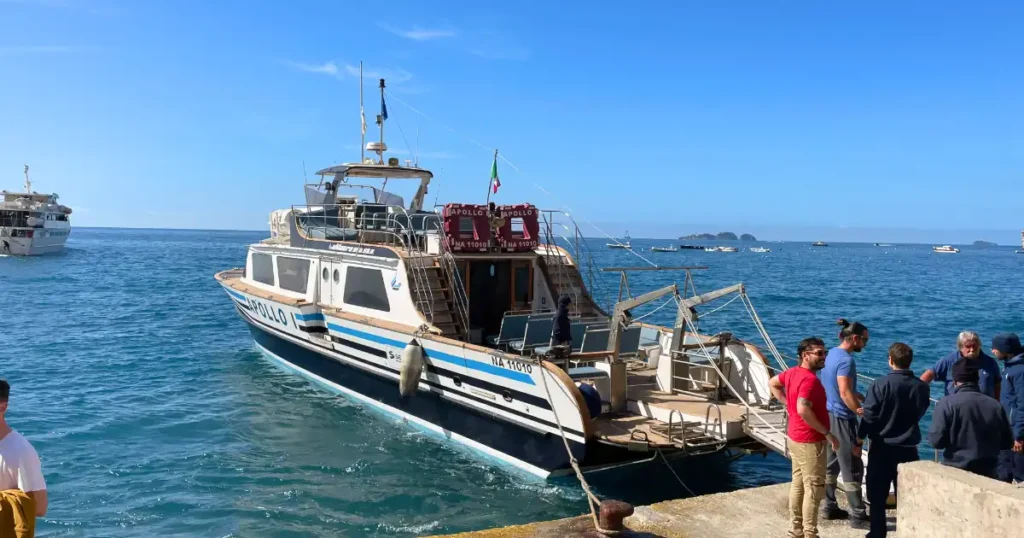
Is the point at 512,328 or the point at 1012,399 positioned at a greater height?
the point at 1012,399

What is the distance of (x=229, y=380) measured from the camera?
17047mm

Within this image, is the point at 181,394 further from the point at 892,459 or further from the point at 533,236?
the point at 892,459

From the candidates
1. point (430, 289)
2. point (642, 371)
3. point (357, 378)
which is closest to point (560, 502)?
point (642, 371)

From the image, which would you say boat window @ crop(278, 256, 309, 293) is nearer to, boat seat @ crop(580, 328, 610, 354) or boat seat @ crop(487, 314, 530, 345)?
boat seat @ crop(487, 314, 530, 345)

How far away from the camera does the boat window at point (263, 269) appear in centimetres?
1725

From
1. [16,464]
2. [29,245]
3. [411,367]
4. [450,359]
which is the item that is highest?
[29,245]

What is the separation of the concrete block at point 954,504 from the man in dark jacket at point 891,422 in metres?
0.91

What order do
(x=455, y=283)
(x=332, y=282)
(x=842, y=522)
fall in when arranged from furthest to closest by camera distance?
(x=332, y=282) < (x=455, y=283) < (x=842, y=522)

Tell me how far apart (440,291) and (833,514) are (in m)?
7.72

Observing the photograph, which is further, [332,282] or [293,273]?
[293,273]

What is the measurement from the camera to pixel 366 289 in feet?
44.6

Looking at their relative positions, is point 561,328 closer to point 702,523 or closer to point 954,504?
point 702,523

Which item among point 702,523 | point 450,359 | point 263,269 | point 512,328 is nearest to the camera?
point 702,523

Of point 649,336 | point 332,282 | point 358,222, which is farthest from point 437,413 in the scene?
point 358,222
